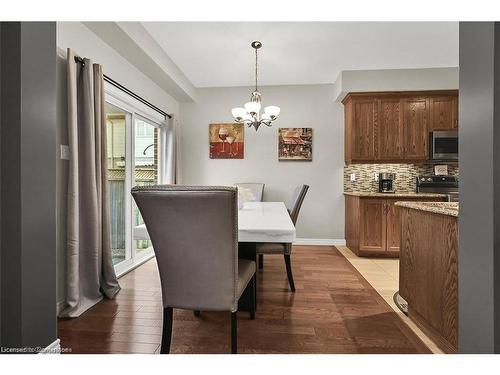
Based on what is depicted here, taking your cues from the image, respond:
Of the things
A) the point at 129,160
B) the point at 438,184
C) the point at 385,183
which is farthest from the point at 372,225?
the point at 129,160

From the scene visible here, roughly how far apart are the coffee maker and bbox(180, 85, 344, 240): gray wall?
608 millimetres

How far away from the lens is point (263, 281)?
2916 mm

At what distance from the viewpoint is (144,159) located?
395 cm

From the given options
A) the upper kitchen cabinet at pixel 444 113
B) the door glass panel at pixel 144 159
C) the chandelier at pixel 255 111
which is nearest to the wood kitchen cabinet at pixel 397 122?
the upper kitchen cabinet at pixel 444 113

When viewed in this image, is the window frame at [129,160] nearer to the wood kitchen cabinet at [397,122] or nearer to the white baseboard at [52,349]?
the white baseboard at [52,349]

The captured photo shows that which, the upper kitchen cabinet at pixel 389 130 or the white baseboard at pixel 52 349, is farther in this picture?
the upper kitchen cabinet at pixel 389 130

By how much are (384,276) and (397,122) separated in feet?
7.48

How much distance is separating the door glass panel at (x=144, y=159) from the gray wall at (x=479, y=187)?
3.33 metres

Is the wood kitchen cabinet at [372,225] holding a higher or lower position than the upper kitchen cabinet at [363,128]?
lower

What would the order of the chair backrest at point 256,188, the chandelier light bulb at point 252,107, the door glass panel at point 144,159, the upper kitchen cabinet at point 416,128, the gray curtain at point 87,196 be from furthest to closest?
the chair backrest at point 256,188, the upper kitchen cabinet at point 416,128, the door glass panel at point 144,159, the chandelier light bulb at point 252,107, the gray curtain at point 87,196

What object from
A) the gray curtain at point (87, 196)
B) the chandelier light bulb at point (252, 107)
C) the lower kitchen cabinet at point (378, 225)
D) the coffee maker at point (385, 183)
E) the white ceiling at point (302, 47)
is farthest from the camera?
the coffee maker at point (385, 183)

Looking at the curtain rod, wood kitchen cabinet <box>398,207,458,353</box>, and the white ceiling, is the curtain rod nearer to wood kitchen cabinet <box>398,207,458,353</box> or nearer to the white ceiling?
the white ceiling

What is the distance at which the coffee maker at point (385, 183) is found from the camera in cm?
429

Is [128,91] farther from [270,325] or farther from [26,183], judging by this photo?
[270,325]
